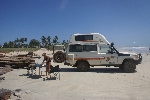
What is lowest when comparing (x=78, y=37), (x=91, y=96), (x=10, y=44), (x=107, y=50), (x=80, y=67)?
(x=91, y=96)

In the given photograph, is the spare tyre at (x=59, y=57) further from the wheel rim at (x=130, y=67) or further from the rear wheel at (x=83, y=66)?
the wheel rim at (x=130, y=67)

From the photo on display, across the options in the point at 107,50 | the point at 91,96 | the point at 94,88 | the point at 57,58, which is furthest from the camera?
the point at 57,58

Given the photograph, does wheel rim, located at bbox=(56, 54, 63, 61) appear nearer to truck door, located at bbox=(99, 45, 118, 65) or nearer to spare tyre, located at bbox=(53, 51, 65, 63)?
spare tyre, located at bbox=(53, 51, 65, 63)

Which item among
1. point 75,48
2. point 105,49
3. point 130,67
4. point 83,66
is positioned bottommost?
point 130,67

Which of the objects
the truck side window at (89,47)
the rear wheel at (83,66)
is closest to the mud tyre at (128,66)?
the truck side window at (89,47)

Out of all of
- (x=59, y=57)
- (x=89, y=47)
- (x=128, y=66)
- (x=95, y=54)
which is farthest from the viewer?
(x=59, y=57)

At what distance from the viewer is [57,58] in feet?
53.8

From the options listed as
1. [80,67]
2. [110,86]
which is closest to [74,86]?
[110,86]

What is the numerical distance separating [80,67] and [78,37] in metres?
2.35

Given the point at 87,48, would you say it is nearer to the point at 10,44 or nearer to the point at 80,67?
the point at 80,67

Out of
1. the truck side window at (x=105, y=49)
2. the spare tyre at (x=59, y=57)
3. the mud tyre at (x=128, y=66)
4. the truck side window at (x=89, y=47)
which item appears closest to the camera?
the mud tyre at (x=128, y=66)

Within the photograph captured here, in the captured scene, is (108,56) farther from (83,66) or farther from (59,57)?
(59,57)

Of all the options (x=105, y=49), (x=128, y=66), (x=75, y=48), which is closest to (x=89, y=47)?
(x=75, y=48)

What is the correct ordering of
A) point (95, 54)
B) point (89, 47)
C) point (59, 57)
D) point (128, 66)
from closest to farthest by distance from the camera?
point (128, 66), point (95, 54), point (89, 47), point (59, 57)
